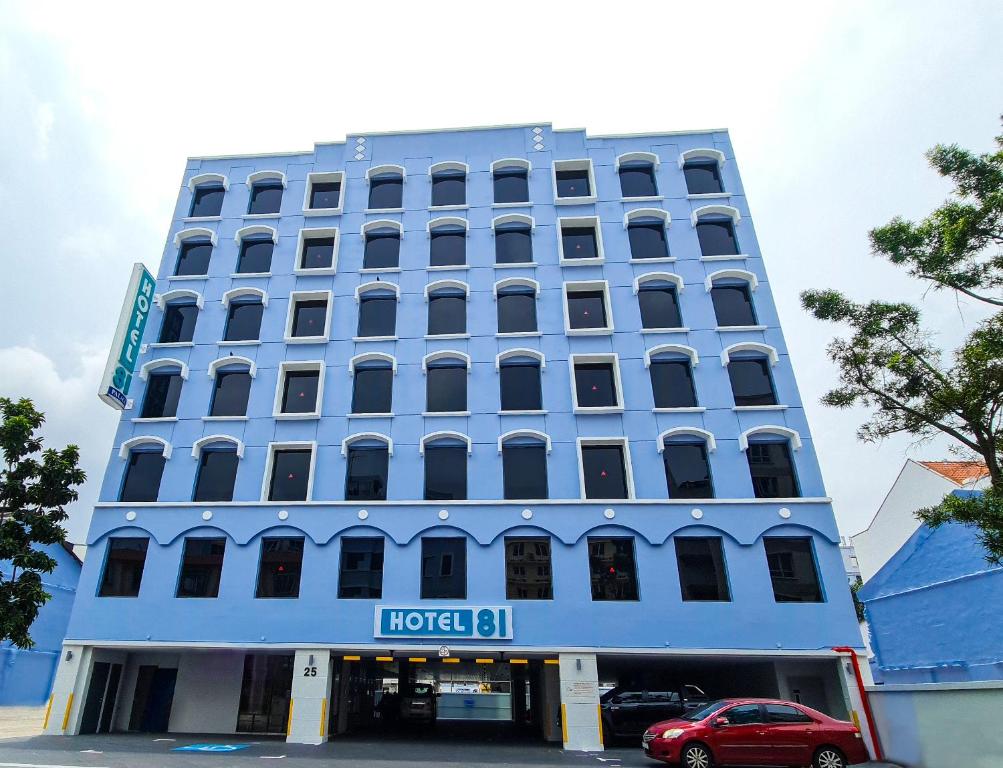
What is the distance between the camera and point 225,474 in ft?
72.6

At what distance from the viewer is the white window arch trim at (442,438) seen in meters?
21.7

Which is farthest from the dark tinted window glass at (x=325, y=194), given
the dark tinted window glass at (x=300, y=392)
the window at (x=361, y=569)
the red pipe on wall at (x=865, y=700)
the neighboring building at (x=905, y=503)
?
the neighboring building at (x=905, y=503)

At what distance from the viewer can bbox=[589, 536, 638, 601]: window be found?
64.2ft

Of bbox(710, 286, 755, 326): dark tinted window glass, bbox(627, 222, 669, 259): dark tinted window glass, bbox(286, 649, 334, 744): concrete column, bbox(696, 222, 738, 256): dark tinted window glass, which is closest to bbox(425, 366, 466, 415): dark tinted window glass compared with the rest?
bbox(627, 222, 669, 259): dark tinted window glass

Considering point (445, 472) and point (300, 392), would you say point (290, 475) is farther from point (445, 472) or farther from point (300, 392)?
point (445, 472)

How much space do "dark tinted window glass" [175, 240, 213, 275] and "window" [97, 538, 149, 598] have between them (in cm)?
1156

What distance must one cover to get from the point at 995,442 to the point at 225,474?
904 inches

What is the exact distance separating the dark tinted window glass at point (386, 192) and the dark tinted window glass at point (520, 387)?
981cm

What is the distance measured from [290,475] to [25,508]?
7.66 meters

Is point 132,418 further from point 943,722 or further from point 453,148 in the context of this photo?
point 943,722

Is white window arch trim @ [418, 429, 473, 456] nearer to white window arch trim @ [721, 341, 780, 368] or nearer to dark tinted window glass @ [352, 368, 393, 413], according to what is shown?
dark tinted window glass @ [352, 368, 393, 413]

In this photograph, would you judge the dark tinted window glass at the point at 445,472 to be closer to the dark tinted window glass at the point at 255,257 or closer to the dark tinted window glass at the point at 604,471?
the dark tinted window glass at the point at 604,471

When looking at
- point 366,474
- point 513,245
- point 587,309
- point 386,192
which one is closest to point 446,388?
point 366,474

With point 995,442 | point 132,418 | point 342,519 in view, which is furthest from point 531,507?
point 132,418
